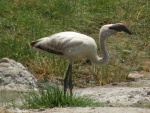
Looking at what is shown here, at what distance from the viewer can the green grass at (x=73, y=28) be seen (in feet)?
44.8

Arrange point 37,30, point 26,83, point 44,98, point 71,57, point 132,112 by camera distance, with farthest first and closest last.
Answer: point 37,30 → point 26,83 → point 71,57 → point 44,98 → point 132,112

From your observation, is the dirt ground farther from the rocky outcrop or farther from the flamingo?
the rocky outcrop

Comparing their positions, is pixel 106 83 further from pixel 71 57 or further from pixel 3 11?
pixel 3 11

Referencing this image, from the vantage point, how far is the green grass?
44.8 feet

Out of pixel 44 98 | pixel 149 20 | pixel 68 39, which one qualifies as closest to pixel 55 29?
pixel 149 20

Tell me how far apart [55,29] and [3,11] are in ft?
5.53

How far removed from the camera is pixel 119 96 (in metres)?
11.6

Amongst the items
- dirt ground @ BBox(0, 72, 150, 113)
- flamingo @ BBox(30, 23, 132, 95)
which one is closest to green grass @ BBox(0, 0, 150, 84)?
dirt ground @ BBox(0, 72, 150, 113)

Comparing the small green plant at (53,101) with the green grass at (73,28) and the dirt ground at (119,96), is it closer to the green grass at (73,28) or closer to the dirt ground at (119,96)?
the dirt ground at (119,96)

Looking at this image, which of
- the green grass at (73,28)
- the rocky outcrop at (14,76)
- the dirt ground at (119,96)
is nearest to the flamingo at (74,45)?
the dirt ground at (119,96)

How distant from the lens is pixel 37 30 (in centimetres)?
1541

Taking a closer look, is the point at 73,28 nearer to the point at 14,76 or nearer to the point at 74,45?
the point at 14,76

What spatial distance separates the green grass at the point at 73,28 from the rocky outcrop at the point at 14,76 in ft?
1.93

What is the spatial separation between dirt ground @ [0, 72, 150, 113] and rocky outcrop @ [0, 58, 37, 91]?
0.92 m
